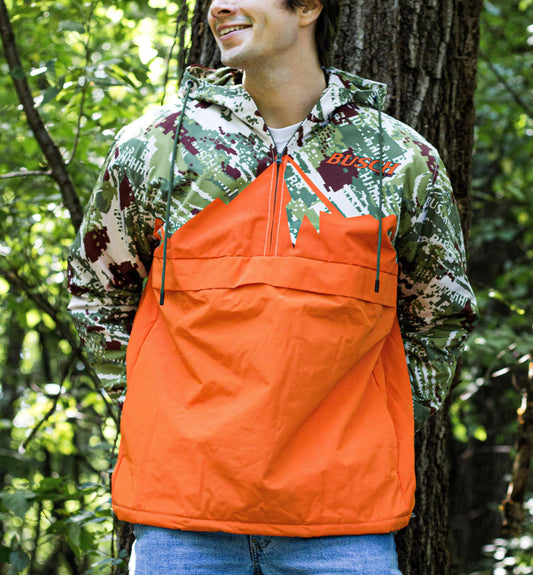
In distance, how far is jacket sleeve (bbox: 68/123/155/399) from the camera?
1977mm

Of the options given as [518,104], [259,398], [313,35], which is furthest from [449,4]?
[518,104]

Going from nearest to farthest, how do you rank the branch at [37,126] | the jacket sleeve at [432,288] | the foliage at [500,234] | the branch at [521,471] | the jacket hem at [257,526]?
1. the jacket hem at [257,526]
2. the jacket sleeve at [432,288]
3. the branch at [37,126]
4. the branch at [521,471]
5. the foliage at [500,234]

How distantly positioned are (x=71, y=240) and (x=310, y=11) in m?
2.27

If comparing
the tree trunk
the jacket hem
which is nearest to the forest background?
the tree trunk

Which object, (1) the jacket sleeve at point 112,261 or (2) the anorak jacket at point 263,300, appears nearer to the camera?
(2) the anorak jacket at point 263,300

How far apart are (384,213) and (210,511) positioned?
92 cm

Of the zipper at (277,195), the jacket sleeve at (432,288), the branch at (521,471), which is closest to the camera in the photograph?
the zipper at (277,195)

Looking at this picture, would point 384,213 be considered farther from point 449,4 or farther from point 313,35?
point 449,4

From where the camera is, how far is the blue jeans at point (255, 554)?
168cm

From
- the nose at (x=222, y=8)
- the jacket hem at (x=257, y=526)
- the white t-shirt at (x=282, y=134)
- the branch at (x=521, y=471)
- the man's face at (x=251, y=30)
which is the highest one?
the nose at (x=222, y=8)

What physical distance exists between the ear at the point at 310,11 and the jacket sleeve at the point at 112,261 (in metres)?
0.64

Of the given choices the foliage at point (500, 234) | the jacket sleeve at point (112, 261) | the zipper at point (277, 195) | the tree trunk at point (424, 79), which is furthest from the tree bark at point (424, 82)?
the foliage at point (500, 234)

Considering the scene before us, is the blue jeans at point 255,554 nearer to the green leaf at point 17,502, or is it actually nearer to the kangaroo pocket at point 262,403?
the kangaroo pocket at point 262,403

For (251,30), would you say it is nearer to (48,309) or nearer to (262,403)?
(262,403)
